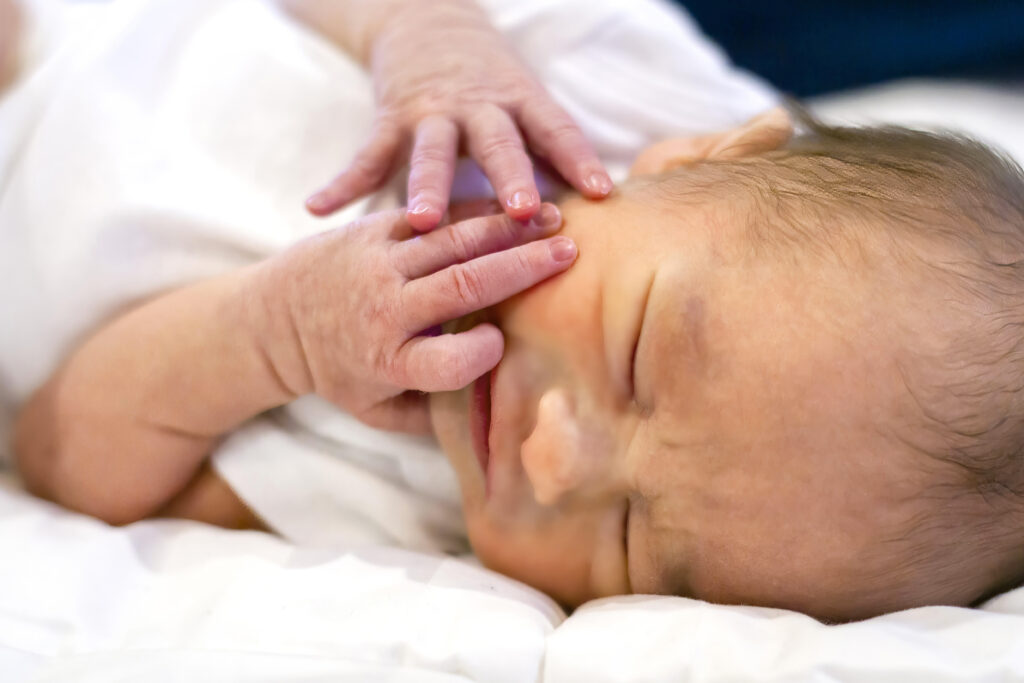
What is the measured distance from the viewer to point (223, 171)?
106 centimetres

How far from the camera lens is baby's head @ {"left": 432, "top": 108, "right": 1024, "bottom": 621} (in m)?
0.68

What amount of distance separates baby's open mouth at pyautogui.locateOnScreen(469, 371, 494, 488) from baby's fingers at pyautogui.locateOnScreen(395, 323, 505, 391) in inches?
1.6

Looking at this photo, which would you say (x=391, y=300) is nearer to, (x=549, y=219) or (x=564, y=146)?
(x=549, y=219)

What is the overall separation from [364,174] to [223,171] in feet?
0.74

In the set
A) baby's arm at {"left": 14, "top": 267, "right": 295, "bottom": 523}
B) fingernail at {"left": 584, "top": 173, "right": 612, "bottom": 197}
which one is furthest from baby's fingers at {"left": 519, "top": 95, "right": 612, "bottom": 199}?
baby's arm at {"left": 14, "top": 267, "right": 295, "bottom": 523}

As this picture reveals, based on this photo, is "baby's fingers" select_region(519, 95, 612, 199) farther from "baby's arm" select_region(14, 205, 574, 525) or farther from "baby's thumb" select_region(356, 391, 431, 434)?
"baby's thumb" select_region(356, 391, 431, 434)

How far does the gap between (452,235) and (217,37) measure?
1.86 feet

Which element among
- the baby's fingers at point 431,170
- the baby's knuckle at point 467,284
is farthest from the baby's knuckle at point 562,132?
the baby's knuckle at point 467,284

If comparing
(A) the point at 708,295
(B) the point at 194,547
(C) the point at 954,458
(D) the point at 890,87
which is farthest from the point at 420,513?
(D) the point at 890,87

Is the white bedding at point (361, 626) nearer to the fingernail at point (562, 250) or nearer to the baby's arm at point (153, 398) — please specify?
the baby's arm at point (153, 398)

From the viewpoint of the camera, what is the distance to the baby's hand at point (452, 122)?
85 cm

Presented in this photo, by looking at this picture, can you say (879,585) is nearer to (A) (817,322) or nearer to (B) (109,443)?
(A) (817,322)

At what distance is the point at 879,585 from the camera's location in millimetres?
739

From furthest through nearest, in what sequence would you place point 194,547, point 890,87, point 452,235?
point 890,87
point 194,547
point 452,235
